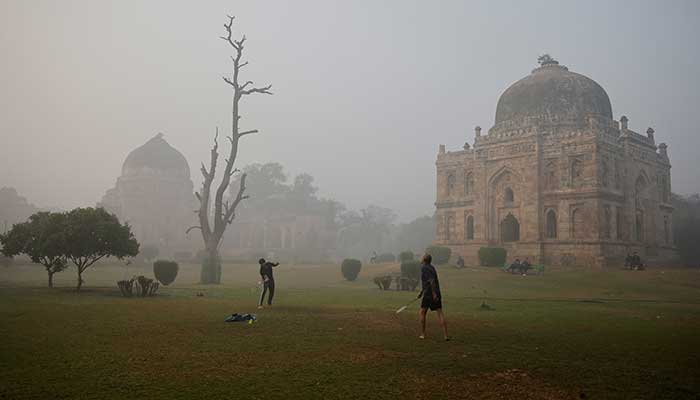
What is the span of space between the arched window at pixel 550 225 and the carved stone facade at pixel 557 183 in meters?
0.07

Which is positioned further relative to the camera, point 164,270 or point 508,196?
point 508,196

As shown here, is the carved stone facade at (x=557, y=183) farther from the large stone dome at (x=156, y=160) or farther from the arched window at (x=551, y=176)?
the large stone dome at (x=156, y=160)

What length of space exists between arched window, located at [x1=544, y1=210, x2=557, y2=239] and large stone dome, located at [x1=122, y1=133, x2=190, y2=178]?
161 feet

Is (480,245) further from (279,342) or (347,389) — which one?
(347,389)

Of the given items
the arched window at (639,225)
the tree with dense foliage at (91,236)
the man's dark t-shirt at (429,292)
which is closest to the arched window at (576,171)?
Answer: the arched window at (639,225)

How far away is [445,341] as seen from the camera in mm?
11258

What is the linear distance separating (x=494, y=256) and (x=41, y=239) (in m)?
27.5

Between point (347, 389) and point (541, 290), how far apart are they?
21080 mm

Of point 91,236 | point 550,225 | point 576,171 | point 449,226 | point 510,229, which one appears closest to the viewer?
point 91,236

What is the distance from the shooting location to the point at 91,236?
2217 centimetres

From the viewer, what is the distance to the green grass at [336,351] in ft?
25.9

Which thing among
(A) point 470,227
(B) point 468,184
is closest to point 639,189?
(B) point 468,184

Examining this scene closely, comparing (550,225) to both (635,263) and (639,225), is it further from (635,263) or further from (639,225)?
(639,225)

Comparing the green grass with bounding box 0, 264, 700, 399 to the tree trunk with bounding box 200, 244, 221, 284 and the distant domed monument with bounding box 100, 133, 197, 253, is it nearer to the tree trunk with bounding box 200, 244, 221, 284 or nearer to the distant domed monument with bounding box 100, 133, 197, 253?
the tree trunk with bounding box 200, 244, 221, 284
